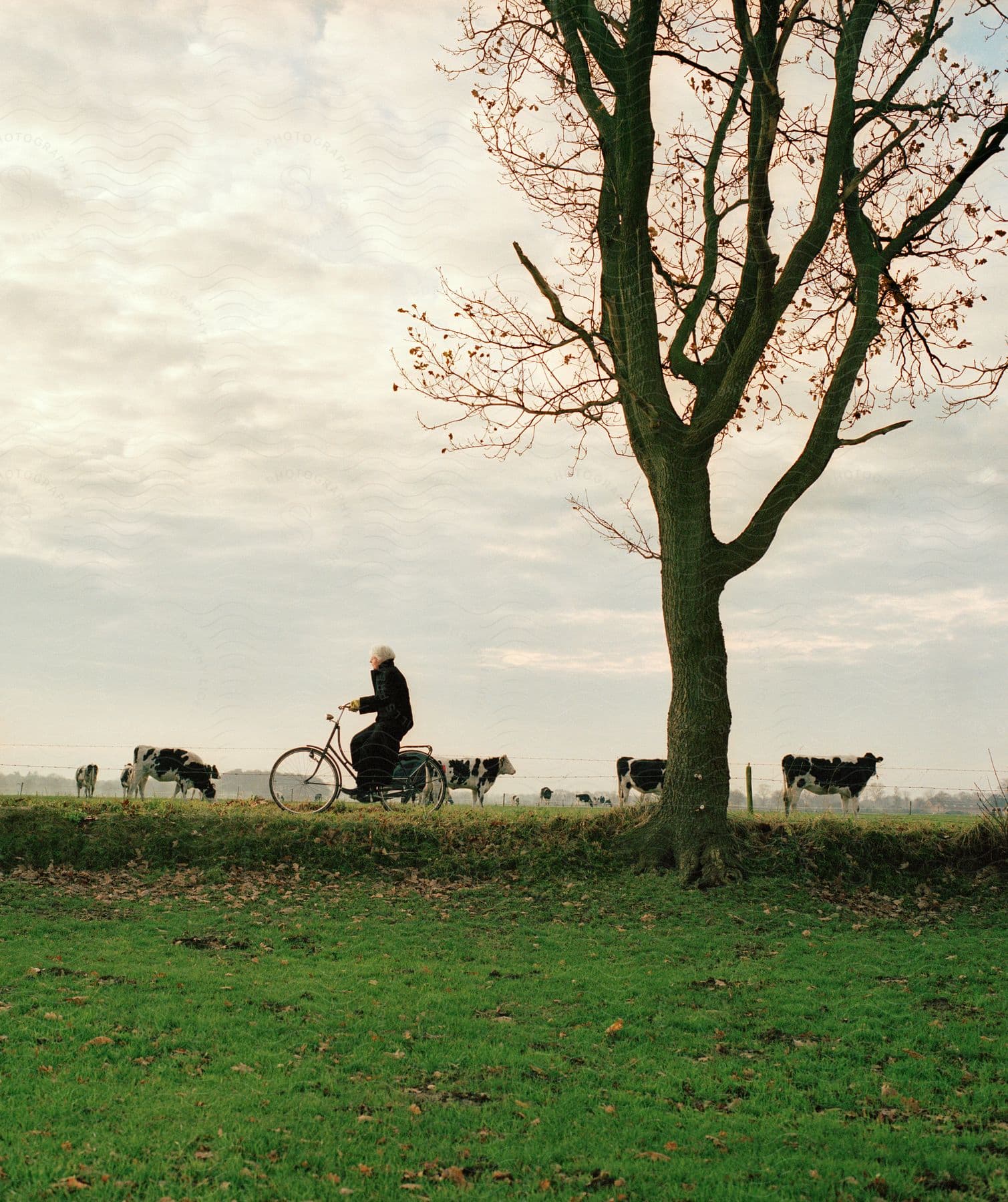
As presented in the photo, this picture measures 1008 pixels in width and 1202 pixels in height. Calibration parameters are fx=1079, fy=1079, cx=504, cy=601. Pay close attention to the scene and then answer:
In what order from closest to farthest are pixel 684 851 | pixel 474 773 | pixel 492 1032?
pixel 492 1032
pixel 684 851
pixel 474 773

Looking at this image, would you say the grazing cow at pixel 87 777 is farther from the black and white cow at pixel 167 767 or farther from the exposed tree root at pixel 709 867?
the exposed tree root at pixel 709 867

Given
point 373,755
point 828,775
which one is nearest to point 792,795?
point 828,775

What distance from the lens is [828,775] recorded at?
2389cm

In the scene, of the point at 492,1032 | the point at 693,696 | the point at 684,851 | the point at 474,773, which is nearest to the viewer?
the point at 492,1032

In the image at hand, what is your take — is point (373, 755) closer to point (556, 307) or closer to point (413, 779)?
point (413, 779)

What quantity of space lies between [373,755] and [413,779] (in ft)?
2.76

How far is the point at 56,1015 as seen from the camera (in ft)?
28.8

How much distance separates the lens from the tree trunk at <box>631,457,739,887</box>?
15.5 metres

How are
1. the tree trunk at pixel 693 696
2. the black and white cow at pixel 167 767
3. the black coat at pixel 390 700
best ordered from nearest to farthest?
the tree trunk at pixel 693 696 → the black coat at pixel 390 700 → the black and white cow at pixel 167 767

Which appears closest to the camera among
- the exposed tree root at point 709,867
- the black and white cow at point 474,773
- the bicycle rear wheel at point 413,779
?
the exposed tree root at point 709,867

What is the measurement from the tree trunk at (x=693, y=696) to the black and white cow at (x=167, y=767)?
1152 cm

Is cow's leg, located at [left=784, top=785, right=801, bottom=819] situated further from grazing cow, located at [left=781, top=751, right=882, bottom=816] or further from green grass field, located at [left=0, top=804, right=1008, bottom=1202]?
green grass field, located at [left=0, top=804, right=1008, bottom=1202]

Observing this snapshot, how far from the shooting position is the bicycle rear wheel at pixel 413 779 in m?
17.0

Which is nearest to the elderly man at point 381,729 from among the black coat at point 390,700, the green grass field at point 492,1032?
the black coat at point 390,700
